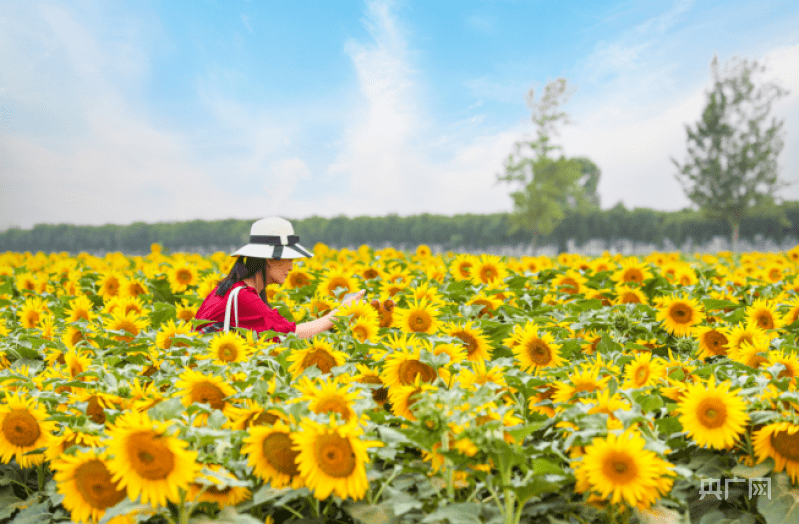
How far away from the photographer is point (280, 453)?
1.81 metres

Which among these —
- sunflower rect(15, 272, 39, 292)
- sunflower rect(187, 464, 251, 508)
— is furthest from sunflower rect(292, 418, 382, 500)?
sunflower rect(15, 272, 39, 292)

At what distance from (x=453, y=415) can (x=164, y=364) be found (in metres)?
1.68

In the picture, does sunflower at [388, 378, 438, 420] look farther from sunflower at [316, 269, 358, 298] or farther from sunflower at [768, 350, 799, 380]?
sunflower at [316, 269, 358, 298]

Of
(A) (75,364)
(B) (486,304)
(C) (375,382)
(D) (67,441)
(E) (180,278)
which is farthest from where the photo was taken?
(E) (180,278)

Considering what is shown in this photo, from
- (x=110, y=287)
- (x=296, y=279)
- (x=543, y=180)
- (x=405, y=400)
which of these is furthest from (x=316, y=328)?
(x=543, y=180)

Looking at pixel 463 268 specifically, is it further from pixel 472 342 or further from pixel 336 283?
pixel 472 342

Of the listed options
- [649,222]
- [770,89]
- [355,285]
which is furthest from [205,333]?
[770,89]

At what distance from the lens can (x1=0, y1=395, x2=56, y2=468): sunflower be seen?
7.36 feet

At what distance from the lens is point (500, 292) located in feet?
16.1

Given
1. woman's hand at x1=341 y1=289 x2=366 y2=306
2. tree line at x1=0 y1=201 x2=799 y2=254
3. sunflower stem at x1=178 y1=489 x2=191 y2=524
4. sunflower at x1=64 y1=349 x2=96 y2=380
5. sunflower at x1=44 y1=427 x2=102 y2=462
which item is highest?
tree line at x1=0 y1=201 x2=799 y2=254

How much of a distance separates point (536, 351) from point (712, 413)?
3.73 ft

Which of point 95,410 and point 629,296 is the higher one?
point 629,296

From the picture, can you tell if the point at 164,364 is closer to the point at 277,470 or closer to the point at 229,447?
the point at 229,447

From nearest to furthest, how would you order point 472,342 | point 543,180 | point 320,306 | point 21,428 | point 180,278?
point 21,428 → point 472,342 → point 320,306 → point 180,278 → point 543,180
